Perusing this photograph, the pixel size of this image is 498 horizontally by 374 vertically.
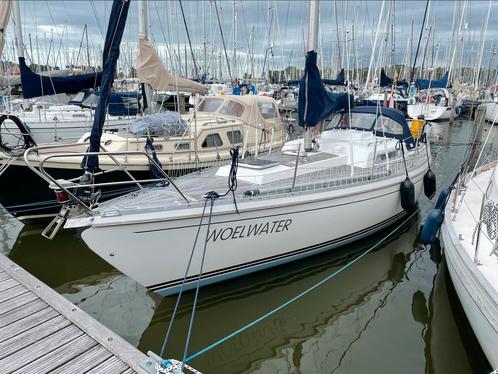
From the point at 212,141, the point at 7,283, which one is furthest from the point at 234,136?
the point at 7,283

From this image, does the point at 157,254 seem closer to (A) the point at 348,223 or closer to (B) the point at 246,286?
(B) the point at 246,286

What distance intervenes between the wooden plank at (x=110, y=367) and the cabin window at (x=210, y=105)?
8.05 m

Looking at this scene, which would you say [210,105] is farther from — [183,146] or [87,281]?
[87,281]

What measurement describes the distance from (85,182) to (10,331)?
6.48 feet

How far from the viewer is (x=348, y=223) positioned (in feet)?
21.1

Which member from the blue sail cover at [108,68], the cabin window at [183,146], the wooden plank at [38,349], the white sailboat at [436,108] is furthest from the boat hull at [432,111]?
the wooden plank at [38,349]

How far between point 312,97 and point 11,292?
5.02 meters

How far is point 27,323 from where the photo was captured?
380 cm

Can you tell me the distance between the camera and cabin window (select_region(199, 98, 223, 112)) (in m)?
10.5

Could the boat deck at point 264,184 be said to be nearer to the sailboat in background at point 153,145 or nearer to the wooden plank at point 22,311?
the sailboat in background at point 153,145

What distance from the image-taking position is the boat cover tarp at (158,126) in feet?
29.1

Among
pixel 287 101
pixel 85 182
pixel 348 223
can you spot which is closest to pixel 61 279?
pixel 85 182

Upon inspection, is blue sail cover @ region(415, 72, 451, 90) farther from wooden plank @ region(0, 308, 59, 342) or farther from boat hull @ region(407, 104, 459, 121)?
wooden plank @ region(0, 308, 59, 342)

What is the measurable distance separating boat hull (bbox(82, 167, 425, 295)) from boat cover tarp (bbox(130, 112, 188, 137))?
4516 millimetres
